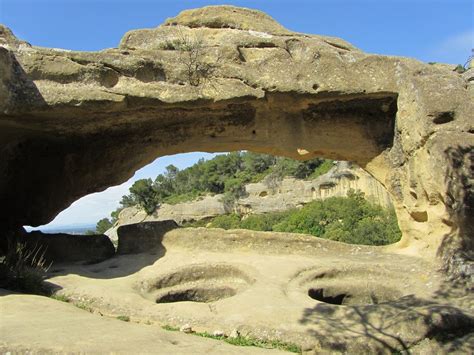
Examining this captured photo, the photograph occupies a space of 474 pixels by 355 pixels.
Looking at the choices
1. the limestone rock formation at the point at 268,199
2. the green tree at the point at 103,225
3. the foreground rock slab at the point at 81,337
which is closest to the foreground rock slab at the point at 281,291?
the foreground rock slab at the point at 81,337

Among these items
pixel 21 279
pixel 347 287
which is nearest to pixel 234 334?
pixel 347 287

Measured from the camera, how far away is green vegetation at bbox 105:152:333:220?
41.7 metres

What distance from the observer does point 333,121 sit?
7945 millimetres

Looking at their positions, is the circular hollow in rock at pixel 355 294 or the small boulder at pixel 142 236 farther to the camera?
the small boulder at pixel 142 236

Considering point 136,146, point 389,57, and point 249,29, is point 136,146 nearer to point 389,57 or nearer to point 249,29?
point 249,29

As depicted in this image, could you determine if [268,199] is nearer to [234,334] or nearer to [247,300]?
[247,300]

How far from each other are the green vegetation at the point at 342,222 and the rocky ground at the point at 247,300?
1519cm

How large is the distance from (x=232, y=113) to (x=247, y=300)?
3392mm

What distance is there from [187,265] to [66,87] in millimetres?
2853

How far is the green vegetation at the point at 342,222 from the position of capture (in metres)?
22.3

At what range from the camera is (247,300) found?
5.28 meters

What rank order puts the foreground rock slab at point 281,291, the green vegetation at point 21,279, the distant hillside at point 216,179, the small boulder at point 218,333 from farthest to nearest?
1. the distant hillside at point 216,179
2. the green vegetation at point 21,279
3. the small boulder at point 218,333
4. the foreground rock slab at point 281,291

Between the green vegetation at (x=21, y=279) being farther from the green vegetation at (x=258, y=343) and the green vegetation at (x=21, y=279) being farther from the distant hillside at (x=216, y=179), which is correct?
the distant hillside at (x=216, y=179)

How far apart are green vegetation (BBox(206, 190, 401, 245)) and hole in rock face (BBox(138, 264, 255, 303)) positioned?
1604cm
